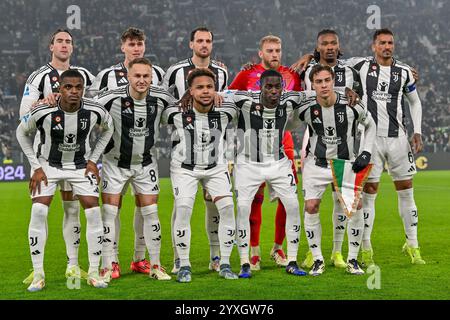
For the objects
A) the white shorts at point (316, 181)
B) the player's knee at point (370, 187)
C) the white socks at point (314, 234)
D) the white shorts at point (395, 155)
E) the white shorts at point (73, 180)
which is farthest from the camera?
the white shorts at point (395, 155)

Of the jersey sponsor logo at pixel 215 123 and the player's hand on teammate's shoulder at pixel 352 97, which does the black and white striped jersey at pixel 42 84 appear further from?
the player's hand on teammate's shoulder at pixel 352 97

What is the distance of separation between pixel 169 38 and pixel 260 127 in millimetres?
23272

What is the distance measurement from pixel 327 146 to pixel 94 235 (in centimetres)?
218

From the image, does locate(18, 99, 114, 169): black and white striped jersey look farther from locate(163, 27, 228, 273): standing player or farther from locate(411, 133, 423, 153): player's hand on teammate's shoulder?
locate(411, 133, 423, 153): player's hand on teammate's shoulder

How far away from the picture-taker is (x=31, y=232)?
18.3 ft

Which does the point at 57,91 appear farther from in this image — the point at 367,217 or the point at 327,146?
the point at 367,217

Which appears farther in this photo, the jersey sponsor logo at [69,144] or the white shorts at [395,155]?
the white shorts at [395,155]

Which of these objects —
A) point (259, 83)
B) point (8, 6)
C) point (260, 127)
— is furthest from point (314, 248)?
point (8, 6)

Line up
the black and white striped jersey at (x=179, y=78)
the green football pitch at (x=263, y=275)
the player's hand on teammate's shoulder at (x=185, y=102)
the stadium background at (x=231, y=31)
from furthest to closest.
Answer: the stadium background at (x=231, y=31) < the black and white striped jersey at (x=179, y=78) < the player's hand on teammate's shoulder at (x=185, y=102) < the green football pitch at (x=263, y=275)

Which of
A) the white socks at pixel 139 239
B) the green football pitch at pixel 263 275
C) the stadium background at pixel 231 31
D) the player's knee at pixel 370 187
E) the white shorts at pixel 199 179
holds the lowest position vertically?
the green football pitch at pixel 263 275

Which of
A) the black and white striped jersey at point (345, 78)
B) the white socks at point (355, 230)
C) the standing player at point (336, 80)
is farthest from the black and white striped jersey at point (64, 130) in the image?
the white socks at point (355, 230)

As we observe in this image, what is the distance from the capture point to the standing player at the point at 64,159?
558 centimetres

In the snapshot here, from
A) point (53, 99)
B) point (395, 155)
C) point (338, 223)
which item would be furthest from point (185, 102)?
point (395, 155)

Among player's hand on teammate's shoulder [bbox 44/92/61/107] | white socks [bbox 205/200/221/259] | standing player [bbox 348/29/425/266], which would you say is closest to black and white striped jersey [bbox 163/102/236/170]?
white socks [bbox 205/200/221/259]
